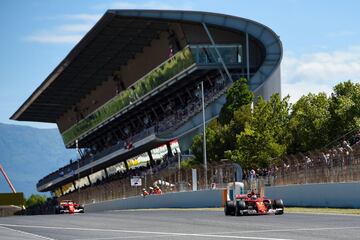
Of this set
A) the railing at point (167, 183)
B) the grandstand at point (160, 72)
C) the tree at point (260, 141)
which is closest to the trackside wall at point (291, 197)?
the railing at point (167, 183)

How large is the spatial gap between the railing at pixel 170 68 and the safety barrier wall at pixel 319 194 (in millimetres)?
34459

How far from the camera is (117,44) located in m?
81.7

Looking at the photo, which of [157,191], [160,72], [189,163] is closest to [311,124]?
[157,191]

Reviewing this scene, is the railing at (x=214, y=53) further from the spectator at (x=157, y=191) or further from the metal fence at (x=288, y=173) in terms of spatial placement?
the spectator at (x=157, y=191)

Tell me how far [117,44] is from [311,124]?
3084 centimetres

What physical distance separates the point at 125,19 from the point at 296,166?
1452 inches

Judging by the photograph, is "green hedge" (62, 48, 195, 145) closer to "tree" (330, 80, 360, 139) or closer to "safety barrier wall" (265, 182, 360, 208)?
"tree" (330, 80, 360, 139)

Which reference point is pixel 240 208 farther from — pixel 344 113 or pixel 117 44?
pixel 117 44

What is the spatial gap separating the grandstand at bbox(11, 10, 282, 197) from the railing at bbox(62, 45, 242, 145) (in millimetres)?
84

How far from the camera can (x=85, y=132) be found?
11688 cm

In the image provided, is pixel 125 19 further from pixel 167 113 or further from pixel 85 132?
pixel 85 132

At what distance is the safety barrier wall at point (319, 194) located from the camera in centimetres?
3238

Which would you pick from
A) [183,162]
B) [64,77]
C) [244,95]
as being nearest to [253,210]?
[244,95]

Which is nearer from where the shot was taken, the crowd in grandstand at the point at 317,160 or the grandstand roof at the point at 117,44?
the crowd in grandstand at the point at 317,160
